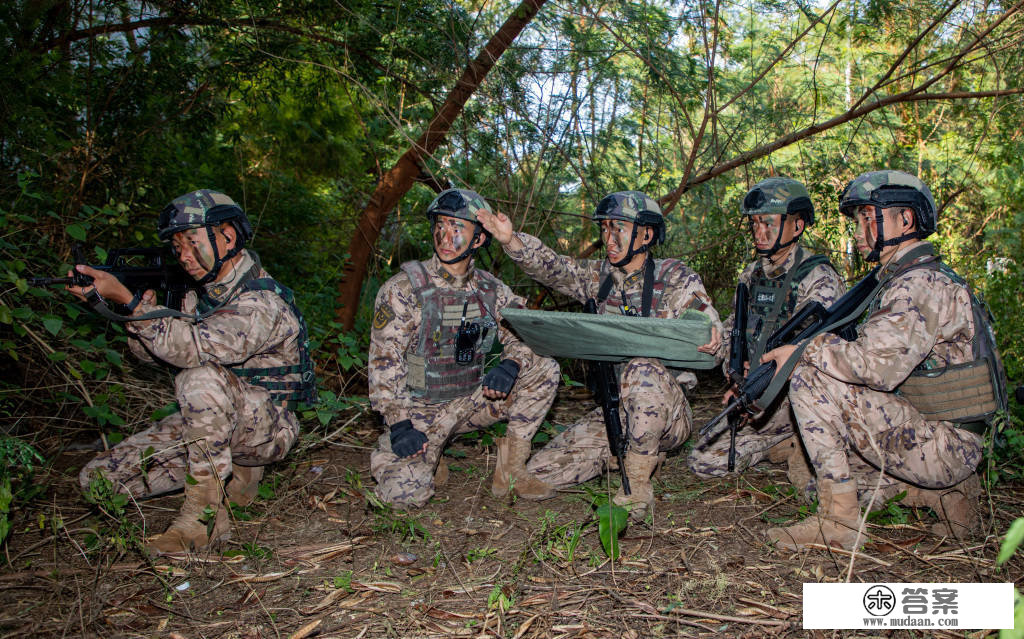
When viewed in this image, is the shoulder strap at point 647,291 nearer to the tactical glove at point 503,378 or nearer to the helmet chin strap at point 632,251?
the helmet chin strap at point 632,251

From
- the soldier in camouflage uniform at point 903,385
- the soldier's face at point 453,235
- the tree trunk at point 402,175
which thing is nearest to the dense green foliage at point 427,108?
the tree trunk at point 402,175

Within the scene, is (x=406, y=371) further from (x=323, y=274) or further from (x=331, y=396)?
(x=323, y=274)

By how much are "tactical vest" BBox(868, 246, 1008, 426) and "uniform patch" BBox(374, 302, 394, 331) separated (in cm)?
280

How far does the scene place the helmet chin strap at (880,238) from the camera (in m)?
3.78

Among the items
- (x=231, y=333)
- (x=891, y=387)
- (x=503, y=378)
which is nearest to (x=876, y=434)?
(x=891, y=387)

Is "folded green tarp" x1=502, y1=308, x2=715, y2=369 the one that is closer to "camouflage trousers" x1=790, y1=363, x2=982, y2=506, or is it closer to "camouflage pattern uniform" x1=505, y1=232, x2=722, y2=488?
"camouflage pattern uniform" x1=505, y1=232, x2=722, y2=488

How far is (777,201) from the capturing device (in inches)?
187

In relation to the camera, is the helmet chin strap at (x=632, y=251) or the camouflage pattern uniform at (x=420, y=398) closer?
the camouflage pattern uniform at (x=420, y=398)

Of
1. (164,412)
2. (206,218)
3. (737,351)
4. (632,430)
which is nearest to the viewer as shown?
(206,218)

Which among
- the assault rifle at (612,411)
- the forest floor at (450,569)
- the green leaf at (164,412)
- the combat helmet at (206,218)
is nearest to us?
the forest floor at (450,569)

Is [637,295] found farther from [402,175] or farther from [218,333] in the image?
[402,175]

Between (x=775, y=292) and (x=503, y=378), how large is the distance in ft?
6.55

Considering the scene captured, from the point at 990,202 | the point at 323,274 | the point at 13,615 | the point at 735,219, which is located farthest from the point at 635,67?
the point at 990,202

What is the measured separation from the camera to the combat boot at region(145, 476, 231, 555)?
12.1 feet
